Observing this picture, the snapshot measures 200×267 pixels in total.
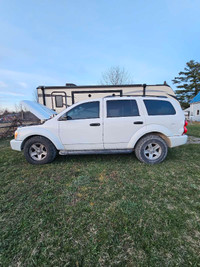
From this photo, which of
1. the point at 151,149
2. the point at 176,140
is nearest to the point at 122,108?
the point at 151,149

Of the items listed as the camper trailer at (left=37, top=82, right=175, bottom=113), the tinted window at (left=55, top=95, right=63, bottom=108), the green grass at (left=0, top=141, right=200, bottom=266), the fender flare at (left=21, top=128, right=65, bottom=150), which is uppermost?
the camper trailer at (left=37, top=82, right=175, bottom=113)

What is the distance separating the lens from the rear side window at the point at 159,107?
307 cm

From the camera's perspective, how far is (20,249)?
4.16 ft

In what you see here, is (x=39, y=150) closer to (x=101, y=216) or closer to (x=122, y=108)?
(x=101, y=216)

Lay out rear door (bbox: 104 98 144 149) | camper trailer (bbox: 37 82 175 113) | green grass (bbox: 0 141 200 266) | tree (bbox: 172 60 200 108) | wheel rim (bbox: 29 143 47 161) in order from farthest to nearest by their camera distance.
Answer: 1. tree (bbox: 172 60 200 108)
2. camper trailer (bbox: 37 82 175 113)
3. wheel rim (bbox: 29 143 47 161)
4. rear door (bbox: 104 98 144 149)
5. green grass (bbox: 0 141 200 266)

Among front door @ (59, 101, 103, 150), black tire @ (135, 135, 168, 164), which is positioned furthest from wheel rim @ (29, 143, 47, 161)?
black tire @ (135, 135, 168, 164)

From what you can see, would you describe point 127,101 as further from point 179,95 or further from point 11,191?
point 179,95

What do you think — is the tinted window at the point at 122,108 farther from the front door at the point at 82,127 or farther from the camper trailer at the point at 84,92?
the camper trailer at the point at 84,92

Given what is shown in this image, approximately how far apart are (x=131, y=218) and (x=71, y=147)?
2103mm

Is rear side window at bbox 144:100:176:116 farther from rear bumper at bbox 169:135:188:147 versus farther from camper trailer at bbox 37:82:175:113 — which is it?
camper trailer at bbox 37:82:175:113

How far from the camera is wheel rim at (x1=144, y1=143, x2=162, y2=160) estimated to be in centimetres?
310

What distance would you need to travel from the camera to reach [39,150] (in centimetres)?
319

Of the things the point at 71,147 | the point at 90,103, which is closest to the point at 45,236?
the point at 71,147

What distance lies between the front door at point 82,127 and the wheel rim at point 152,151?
1236 mm
